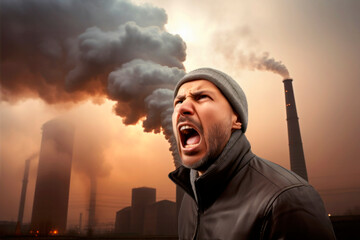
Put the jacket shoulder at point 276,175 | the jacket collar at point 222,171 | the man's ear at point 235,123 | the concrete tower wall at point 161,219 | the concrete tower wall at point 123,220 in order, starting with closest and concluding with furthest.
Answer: the jacket shoulder at point 276,175
the jacket collar at point 222,171
the man's ear at point 235,123
the concrete tower wall at point 161,219
the concrete tower wall at point 123,220

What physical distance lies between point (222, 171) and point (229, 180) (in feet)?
0.21

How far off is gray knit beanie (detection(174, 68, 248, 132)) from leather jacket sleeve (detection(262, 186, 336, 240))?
45cm

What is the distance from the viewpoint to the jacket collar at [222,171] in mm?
1146

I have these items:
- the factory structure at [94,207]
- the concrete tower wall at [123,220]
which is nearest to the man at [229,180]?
the factory structure at [94,207]

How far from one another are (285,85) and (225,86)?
29707 mm

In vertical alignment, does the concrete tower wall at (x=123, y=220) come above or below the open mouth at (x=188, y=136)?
below

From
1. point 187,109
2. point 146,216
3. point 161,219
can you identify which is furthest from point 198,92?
point 146,216

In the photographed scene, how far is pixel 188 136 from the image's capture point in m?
1.25

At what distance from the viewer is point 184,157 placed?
3.93 feet

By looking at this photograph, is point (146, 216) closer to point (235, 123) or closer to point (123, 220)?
point (123, 220)

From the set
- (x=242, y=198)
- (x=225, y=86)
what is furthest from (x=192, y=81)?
(x=242, y=198)

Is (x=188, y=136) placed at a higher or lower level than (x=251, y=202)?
higher

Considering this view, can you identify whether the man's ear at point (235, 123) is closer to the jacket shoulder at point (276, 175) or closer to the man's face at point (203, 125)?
the man's face at point (203, 125)

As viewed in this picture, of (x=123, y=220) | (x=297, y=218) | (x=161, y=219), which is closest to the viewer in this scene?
(x=297, y=218)
